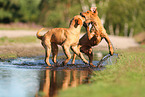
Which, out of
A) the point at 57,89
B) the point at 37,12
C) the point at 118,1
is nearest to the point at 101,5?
the point at 118,1

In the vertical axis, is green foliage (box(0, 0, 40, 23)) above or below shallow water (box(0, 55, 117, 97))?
above

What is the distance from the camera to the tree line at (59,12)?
45.3 metres

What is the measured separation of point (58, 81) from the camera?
7.34 m

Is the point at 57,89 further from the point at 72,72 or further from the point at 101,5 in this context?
the point at 101,5

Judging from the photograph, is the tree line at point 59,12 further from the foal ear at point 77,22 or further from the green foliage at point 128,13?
the foal ear at point 77,22

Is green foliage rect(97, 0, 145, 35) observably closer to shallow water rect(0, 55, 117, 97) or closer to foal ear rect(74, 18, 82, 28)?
foal ear rect(74, 18, 82, 28)

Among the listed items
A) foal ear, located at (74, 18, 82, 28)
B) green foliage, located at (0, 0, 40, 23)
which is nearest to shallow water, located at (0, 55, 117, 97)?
foal ear, located at (74, 18, 82, 28)

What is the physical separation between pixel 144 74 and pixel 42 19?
4276 centimetres

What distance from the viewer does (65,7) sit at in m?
48.6

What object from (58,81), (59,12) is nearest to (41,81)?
(58,81)

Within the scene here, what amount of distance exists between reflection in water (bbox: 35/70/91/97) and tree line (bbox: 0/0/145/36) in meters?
34.7

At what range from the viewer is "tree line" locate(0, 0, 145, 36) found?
4531 cm

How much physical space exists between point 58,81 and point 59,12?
39920 millimetres

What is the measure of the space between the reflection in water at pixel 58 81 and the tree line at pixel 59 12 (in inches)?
1366
